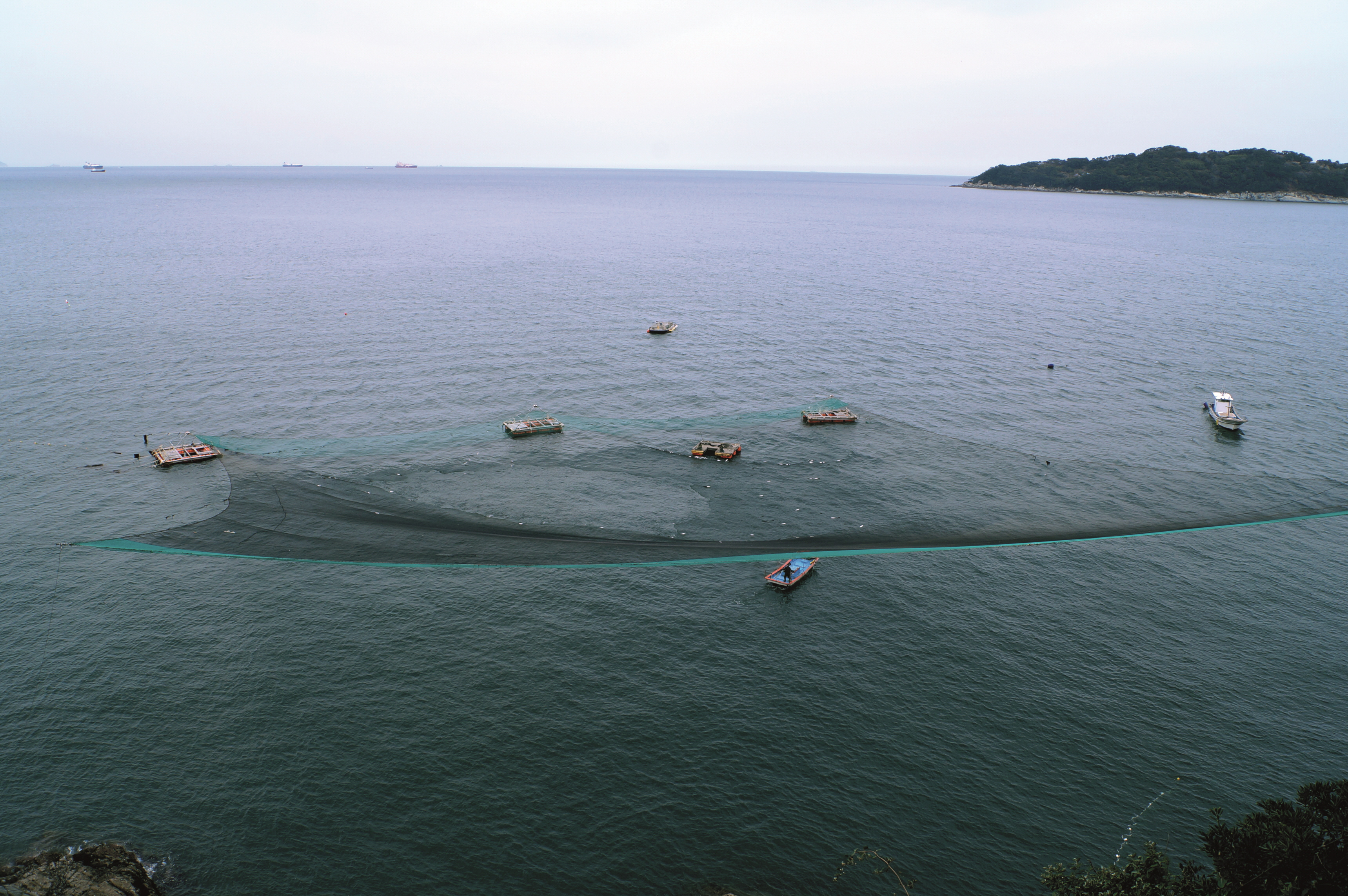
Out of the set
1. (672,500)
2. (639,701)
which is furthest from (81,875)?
(672,500)

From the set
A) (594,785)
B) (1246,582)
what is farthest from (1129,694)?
(594,785)

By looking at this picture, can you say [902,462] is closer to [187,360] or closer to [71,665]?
[71,665]

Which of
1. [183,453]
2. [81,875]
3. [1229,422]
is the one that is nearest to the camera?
[81,875]

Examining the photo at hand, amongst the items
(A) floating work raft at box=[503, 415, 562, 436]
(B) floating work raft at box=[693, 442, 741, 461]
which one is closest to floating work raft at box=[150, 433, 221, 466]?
(A) floating work raft at box=[503, 415, 562, 436]

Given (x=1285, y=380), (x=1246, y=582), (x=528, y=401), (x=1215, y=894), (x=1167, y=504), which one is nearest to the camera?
(x=1215, y=894)

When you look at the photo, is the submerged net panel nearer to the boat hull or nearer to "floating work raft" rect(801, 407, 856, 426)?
"floating work raft" rect(801, 407, 856, 426)

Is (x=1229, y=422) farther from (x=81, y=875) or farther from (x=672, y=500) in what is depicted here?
(x=81, y=875)
